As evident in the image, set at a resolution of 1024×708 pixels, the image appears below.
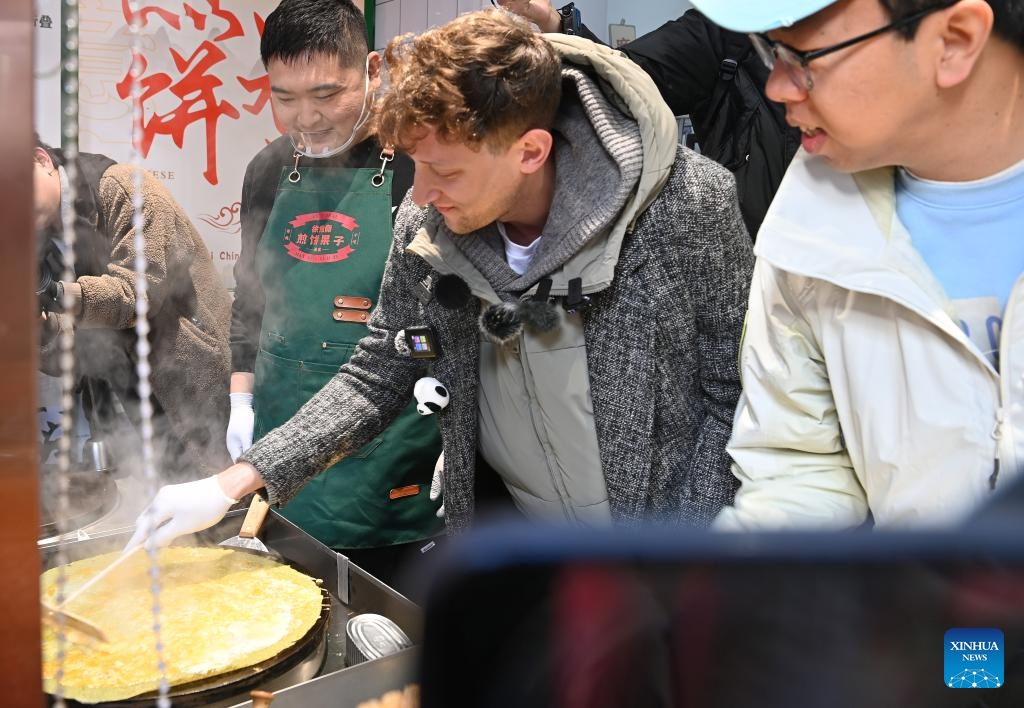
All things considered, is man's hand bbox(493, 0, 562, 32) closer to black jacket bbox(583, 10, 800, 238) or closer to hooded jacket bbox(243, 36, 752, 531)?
black jacket bbox(583, 10, 800, 238)

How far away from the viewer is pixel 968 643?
394 mm

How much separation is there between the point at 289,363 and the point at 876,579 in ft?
6.80

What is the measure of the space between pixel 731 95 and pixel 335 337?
4.14 ft

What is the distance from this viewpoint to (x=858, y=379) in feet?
3.75

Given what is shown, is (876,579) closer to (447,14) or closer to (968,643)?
(968,643)

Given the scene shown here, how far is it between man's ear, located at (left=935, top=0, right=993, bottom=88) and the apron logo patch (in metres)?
1.58

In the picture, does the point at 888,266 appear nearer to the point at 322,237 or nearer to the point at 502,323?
the point at 502,323

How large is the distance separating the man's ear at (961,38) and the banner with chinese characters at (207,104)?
121 inches

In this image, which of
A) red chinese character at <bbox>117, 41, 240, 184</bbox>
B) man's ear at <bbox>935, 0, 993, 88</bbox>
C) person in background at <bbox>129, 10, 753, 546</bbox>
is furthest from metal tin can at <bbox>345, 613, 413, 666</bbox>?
red chinese character at <bbox>117, 41, 240, 184</bbox>

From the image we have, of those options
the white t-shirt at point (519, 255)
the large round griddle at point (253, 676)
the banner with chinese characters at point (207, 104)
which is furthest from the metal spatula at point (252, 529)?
the banner with chinese characters at point (207, 104)

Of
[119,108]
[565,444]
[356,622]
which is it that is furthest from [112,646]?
[119,108]

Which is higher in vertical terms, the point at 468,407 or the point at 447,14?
the point at 447,14

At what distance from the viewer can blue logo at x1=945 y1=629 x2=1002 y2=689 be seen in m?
0.39

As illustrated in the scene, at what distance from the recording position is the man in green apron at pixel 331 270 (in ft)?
7.09
